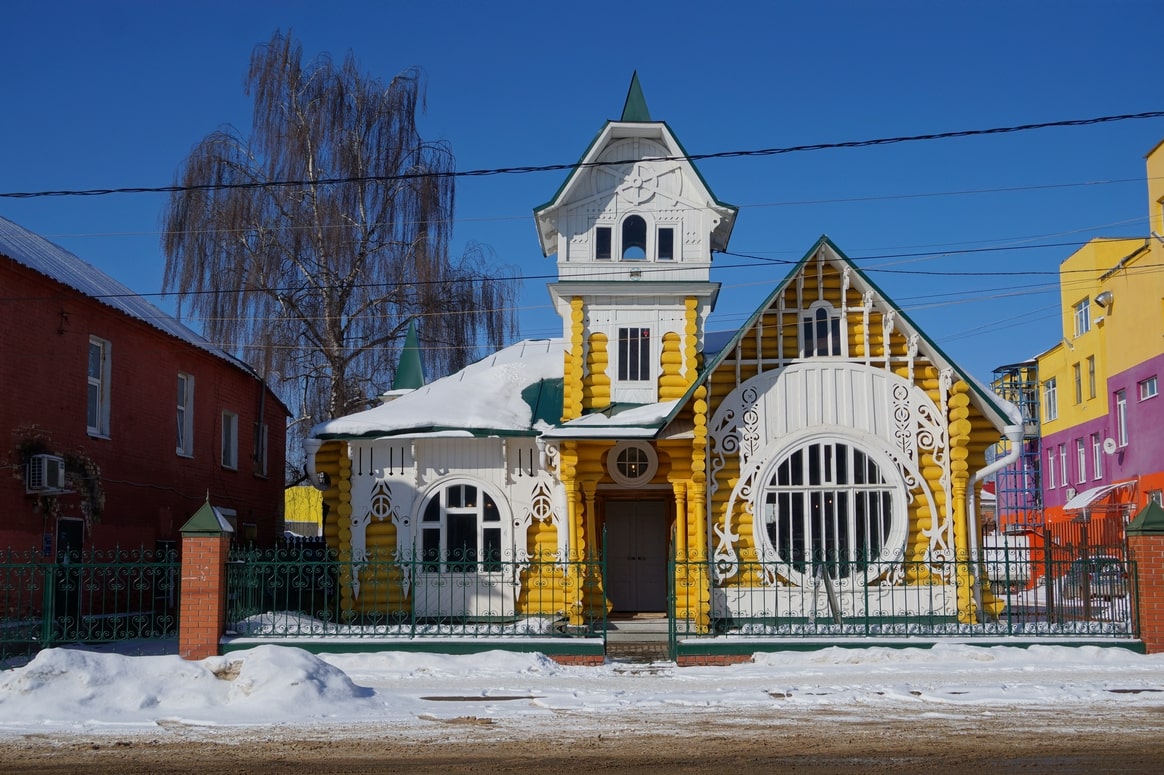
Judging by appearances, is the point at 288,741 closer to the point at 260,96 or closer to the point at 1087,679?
the point at 1087,679

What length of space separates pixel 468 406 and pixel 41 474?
266 inches

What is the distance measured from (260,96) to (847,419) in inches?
702

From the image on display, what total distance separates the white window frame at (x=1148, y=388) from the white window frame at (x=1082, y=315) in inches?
204

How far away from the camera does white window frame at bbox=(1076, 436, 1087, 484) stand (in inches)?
1448

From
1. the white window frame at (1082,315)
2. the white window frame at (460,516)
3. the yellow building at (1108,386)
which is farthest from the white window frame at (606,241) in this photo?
the white window frame at (1082,315)

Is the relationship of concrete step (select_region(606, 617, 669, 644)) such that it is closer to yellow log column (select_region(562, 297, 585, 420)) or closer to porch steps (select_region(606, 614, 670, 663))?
porch steps (select_region(606, 614, 670, 663))

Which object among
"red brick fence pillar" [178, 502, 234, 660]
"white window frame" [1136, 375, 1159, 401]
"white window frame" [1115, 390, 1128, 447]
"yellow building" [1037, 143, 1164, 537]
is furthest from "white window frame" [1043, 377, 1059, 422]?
"red brick fence pillar" [178, 502, 234, 660]

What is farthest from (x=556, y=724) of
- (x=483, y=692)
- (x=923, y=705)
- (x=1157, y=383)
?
(x=1157, y=383)

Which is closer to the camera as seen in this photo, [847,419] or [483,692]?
[483,692]

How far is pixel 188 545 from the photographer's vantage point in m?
14.8

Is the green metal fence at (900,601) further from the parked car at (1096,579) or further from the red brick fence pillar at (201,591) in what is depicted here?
the red brick fence pillar at (201,591)

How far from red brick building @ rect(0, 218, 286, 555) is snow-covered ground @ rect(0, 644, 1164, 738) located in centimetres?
633

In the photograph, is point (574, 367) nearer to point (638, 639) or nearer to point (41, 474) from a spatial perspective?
point (638, 639)

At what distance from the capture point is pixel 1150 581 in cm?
1513
